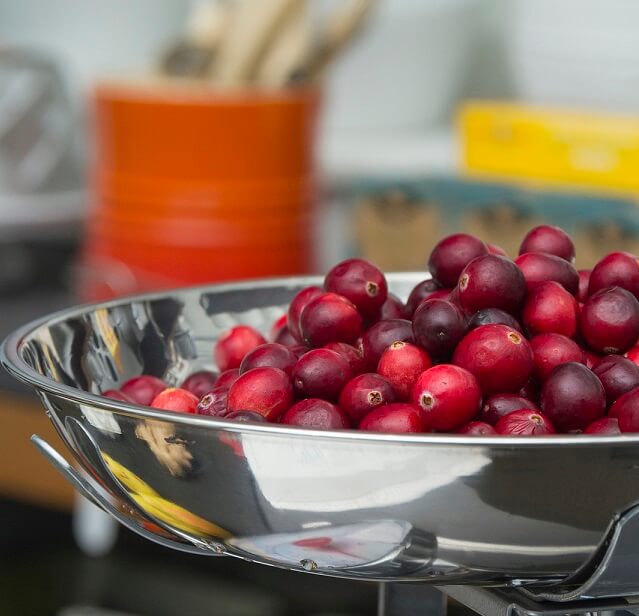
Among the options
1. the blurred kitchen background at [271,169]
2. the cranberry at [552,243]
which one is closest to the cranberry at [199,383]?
the cranberry at [552,243]

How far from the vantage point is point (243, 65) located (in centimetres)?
167

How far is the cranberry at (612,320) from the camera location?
0.61 meters

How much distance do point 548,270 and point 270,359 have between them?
163 mm

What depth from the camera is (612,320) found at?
61 cm

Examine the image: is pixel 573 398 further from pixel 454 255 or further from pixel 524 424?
pixel 454 255

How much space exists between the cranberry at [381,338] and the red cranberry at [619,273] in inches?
4.5

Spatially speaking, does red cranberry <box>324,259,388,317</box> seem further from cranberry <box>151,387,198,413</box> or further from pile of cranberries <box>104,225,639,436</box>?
cranberry <box>151,387,198,413</box>

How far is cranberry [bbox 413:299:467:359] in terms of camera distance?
1.98 feet

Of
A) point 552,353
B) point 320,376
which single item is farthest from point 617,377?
point 320,376

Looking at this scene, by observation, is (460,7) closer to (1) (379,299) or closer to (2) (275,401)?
(1) (379,299)

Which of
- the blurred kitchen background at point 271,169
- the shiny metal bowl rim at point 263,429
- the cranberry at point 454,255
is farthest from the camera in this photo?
the blurred kitchen background at point 271,169

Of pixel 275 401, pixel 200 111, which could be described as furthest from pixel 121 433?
pixel 200 111

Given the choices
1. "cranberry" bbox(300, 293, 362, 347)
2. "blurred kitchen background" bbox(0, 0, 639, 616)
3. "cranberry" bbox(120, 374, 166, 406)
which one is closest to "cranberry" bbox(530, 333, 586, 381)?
"cranberry" bbox(300, 293, 362, 347)

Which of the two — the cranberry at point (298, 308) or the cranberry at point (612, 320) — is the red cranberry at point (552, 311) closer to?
the cranberry at point (612, 320)
